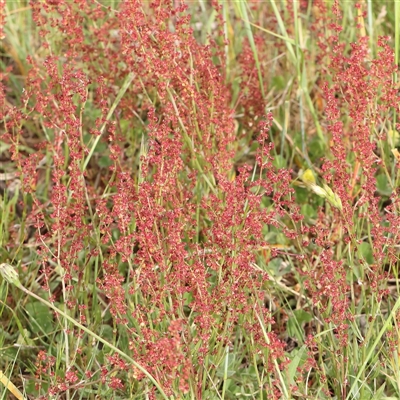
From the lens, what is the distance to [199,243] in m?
2.68

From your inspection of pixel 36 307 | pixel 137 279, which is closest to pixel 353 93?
pixel 137 279

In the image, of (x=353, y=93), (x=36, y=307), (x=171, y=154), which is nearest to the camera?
(x=171, y=154)

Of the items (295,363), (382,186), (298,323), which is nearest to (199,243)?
(298,323)

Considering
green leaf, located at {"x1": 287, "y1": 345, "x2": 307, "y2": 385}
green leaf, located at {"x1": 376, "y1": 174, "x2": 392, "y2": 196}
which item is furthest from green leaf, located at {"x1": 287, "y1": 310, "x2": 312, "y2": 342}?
green leaf, located at {"x1": 376, "y1": 174, "x2": 392, "y2": 196}

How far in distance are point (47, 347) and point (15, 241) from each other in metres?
0.53

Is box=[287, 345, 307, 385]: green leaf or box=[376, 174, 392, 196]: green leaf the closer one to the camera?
box=[287, 345, 307, 385]: green leaf

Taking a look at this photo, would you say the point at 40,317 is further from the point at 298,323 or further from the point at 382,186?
the point at 382,186

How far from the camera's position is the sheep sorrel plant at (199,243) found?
211cm

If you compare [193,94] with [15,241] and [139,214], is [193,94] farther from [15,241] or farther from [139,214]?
[15,241]

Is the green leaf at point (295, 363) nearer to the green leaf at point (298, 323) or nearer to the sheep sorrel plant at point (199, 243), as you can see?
the sheep sorrel plant at point (199, 243)

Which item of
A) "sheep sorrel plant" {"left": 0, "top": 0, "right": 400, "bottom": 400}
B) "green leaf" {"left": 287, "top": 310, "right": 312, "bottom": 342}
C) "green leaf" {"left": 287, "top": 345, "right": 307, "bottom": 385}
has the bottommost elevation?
"green leaf" {"left": 287, "top": 310, "right": 312, "bottom": 342}

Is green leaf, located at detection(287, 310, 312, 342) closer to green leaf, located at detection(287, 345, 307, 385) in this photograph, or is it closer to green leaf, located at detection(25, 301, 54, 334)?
green leaf, located at detection(287, 345, 307, 385)

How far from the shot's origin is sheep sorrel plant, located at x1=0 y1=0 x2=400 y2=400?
2.11 m

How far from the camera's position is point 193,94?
255 centimetres
